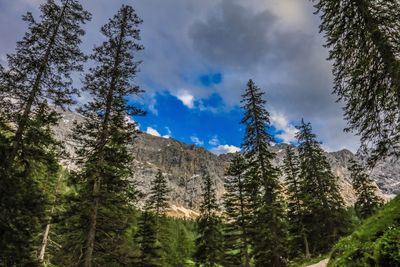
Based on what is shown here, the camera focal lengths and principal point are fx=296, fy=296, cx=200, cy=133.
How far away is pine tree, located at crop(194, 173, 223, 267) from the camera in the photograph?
116 ft

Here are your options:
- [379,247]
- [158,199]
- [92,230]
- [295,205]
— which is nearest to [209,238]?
[158,199]

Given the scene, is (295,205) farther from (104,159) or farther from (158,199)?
(104,159)

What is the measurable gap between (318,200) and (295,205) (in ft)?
11.6

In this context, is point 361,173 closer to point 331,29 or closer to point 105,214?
point 331,29

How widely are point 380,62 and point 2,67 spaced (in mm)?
16599

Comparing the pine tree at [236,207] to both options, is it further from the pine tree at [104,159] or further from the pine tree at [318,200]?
the pine tree at [104,159]

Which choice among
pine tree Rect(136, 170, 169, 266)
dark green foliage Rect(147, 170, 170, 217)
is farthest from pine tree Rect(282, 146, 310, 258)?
pine tree Rect(136, 170, 169, 266)

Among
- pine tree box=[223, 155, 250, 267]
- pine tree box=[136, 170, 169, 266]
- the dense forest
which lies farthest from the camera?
pine tree box=[136, 170, 169, 266]

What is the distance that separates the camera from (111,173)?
1545 cm

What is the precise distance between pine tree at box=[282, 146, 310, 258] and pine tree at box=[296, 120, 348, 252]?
0.76 meters

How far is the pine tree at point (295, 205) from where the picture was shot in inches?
1309

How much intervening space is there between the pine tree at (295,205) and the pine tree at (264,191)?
8018 millimetres

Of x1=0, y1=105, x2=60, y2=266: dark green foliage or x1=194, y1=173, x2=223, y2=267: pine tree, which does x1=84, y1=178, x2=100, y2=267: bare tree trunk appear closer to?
x1=0, y1=105, x2=60, y2=266: dark green foliage

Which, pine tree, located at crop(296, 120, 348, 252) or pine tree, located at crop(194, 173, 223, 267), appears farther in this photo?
pine tree, located at crop(194, 173, 223, 267)
